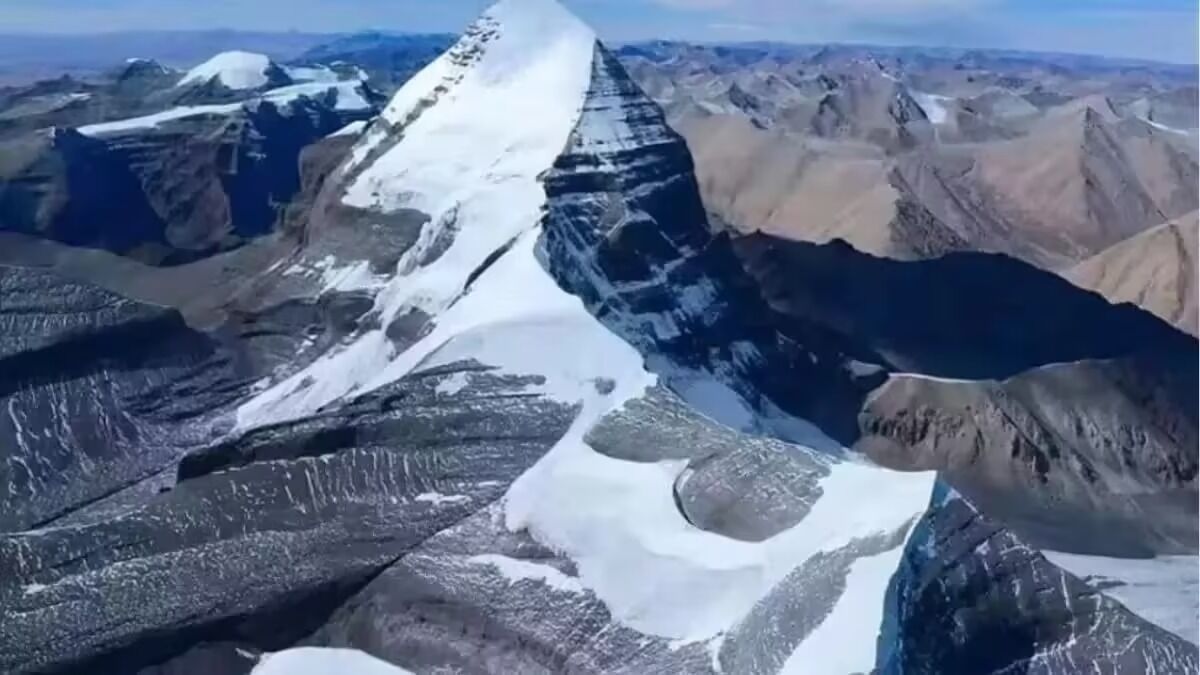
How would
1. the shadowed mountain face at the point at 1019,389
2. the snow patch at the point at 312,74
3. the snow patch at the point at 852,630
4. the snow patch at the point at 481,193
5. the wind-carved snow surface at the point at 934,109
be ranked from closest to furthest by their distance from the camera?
the snow patch at the point at 852,630, the snow patch at the point at 481,193, the shadowed mountain face at the point at 1019,389, the snow patch at the point at 312,74, the wind-carved snow surface at the point at 934,109

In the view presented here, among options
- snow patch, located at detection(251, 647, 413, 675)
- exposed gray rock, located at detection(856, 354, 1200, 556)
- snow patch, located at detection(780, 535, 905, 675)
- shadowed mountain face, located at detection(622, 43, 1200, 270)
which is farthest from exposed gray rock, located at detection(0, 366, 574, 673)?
shadowed mountain face, located at detection(622, 43, 1200, 270)

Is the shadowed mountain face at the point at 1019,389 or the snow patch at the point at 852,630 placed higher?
the snow patch at the point at 852,630

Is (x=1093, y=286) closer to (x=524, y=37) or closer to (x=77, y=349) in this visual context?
(x=524, y=37)

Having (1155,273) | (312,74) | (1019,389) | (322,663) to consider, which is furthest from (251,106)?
(322,663)

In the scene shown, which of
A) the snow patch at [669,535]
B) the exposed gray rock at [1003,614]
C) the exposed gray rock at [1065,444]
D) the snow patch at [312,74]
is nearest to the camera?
the snow patch at [669,535]

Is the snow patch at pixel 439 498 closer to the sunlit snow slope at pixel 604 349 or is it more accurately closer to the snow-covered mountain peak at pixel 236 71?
the sunlit snow slope at pixel 604 349

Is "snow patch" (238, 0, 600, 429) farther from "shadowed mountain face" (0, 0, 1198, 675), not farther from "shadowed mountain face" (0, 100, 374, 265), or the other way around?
"shadowed mountain face" (0, 100, 374, 265)

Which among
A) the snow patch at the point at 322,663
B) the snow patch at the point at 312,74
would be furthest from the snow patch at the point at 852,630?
the snow patch at the point at 312,74
